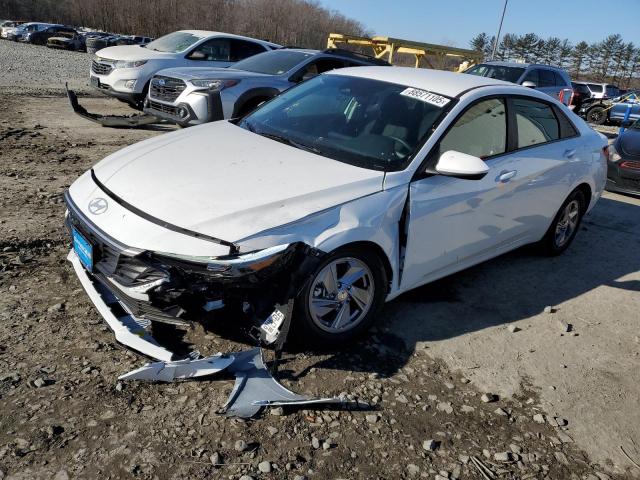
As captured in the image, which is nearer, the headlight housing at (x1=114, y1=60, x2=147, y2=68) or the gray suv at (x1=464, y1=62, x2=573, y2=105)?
the headlight housing at (x1=114, y1=60, x2=147, y2=68)

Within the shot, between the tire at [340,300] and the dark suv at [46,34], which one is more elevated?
the tire at [340,300]

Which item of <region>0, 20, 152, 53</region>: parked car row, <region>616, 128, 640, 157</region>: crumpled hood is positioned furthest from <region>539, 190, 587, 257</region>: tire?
<region>0, 20, 152, 53</region>: parked car row

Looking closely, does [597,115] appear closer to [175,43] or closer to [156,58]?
[175,43]

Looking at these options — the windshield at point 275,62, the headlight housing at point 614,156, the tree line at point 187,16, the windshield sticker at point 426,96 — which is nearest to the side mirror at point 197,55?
the windshield at point 275,62

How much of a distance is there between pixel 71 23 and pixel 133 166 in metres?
65.2

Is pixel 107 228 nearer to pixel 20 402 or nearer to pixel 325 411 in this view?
pixel 20 402

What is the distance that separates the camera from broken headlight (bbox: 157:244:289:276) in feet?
8.79

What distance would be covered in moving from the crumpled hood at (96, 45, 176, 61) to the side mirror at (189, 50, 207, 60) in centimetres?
32

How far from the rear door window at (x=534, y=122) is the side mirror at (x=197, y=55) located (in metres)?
8.55

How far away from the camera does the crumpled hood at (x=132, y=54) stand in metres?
10.8

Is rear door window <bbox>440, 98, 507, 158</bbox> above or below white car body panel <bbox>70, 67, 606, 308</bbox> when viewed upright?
above

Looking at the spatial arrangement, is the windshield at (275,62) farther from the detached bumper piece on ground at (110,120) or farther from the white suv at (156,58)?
the white suv at (156,58)

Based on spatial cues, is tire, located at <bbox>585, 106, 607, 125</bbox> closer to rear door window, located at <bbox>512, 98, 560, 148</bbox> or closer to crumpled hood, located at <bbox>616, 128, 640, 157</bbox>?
crumpled hood, located at <bbox>616, 128, 640, 157</bbox>

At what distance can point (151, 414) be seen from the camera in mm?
2633
